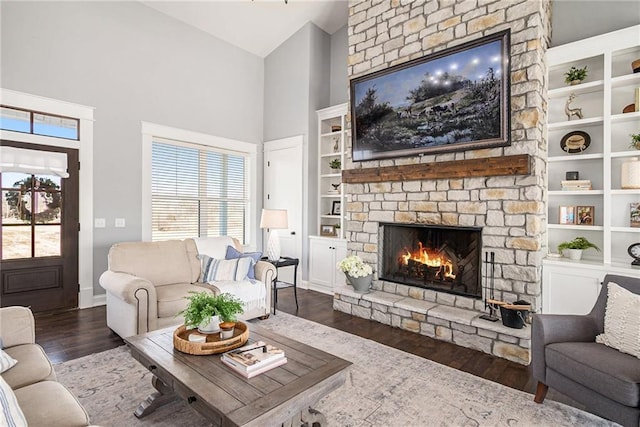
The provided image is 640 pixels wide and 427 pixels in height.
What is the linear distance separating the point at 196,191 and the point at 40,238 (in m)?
2.07

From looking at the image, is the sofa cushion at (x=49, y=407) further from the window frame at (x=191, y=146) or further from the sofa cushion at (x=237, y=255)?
the window frame at (x=191, y=146)

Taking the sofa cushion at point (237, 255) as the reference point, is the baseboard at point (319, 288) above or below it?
below

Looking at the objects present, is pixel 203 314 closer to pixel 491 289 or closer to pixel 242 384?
pixel 242 384

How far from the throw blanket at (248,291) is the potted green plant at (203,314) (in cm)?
139

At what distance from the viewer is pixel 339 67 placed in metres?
5.73

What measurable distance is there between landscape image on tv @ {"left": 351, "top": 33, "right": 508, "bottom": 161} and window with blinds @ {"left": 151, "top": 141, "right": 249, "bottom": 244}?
8.18 ft

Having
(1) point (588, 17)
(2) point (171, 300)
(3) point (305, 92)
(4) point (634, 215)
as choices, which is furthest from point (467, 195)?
(3) point (305, 92)

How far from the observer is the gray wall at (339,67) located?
5652 mm

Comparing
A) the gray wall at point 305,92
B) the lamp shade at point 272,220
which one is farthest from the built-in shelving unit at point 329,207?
the lamp shade at point 272,220

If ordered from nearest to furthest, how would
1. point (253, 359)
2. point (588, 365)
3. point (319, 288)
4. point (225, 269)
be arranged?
point (253, 359)
point (588, 365)
point (225, 269)
point (319, 288)

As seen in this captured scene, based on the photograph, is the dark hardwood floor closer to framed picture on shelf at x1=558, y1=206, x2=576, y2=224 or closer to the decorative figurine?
framed picture on shelf at x1=558, y1=206, x2=576, y2=224

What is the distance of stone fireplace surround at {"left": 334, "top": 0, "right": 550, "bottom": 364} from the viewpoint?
122 inches

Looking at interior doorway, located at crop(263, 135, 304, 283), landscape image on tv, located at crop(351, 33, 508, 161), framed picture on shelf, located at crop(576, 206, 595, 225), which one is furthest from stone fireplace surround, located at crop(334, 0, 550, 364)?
interior doorway, located at crop(263, 135, 304, 283)

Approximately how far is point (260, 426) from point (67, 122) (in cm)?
446
